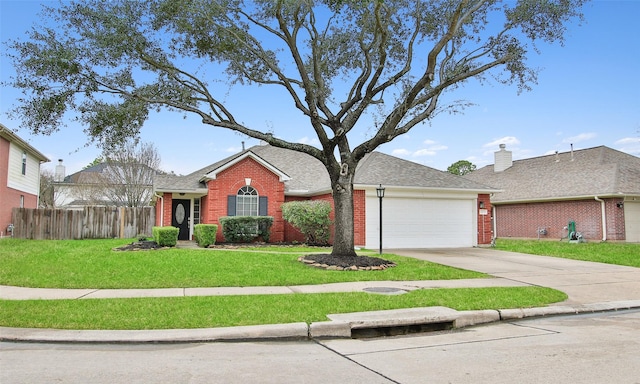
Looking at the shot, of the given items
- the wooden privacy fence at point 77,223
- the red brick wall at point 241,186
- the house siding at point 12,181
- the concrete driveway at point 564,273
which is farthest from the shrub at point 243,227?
the house siding at point 12,181

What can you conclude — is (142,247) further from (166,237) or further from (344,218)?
(344,218)

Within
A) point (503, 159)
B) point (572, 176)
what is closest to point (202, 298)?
point (572, 176)

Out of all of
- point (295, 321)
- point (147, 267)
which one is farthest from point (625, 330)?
point (147, 267)

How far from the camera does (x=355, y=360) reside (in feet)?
16.5

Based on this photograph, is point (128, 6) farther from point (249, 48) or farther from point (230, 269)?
point (230, 269)

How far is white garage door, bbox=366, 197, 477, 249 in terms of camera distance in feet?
62.7

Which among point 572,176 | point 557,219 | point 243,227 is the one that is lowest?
point 243,227

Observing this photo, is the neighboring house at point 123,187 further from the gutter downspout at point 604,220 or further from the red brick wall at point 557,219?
the gutter downspout at point 604,220

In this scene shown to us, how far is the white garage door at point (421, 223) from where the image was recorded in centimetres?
1911

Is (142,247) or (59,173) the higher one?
→ (59,173)

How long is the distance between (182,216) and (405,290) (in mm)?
15918

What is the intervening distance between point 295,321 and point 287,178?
15024mm

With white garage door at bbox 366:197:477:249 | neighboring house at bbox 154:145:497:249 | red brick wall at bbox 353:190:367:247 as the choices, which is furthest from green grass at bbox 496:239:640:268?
red brick wall at bbox 353:190:367:247

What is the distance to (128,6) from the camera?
42.2ft
